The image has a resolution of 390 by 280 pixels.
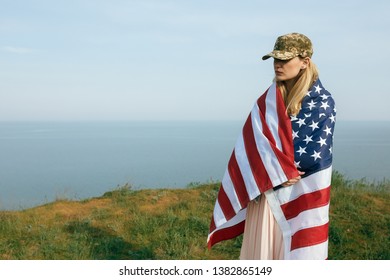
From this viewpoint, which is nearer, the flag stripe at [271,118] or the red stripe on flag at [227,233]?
the flag stripe at [271,118]

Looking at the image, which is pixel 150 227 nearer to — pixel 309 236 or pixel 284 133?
pixel 309 236

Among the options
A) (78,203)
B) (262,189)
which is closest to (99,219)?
(78,203)

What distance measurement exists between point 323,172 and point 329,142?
0.20 m

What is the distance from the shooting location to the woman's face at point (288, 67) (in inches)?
115

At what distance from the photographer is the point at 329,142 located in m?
2.96

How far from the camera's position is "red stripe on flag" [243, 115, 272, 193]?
119 inches

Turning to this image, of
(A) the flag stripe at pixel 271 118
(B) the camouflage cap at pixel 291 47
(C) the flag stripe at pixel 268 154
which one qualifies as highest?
(B) the camouflage cap at pixel 291 47

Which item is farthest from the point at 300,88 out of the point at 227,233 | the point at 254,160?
the point at 227,233

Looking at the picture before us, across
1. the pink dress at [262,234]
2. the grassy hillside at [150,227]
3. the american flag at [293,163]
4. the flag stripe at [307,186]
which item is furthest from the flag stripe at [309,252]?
the grassy hillside at [150,227]

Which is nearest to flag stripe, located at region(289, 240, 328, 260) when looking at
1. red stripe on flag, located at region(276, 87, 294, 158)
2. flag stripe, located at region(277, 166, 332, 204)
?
flag stripe, located at region(277, 166, 332, 204)

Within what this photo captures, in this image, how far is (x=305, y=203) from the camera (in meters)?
3.00

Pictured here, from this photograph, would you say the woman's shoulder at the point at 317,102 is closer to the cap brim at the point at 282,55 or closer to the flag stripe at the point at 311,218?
the cap brim at the point at 282,55

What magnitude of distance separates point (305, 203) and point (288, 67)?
0.92 meters
